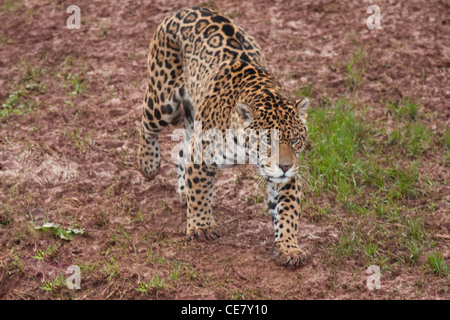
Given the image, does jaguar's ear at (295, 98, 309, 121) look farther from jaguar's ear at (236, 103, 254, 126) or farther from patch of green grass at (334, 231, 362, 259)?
patch of green grass at (334, 231, 362, 259)

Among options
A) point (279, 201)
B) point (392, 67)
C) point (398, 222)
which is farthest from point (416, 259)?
point (392, 67)

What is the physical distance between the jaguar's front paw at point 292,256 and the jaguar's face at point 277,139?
3.09 ft

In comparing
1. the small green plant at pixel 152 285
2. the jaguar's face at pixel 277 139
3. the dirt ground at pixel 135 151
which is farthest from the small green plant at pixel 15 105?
the jaguar's face at pixel 277 139

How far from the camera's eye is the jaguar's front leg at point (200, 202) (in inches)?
290

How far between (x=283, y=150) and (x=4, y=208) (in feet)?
12.0

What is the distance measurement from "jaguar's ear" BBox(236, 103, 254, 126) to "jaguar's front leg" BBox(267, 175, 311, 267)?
903mm

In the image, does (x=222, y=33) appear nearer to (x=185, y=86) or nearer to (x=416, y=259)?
(x=185, y=86)

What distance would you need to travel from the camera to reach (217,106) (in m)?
7.25

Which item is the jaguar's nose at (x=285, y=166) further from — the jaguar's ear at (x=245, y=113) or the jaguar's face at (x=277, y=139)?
the jaguar's ear at (x=245, y=113)

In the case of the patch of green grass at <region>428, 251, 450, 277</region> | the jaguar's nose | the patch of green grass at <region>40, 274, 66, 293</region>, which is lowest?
the patch of green grass at <region>40, 274, 66, 293</region>

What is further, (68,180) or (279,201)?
(68,180)

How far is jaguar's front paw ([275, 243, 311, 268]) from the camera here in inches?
279

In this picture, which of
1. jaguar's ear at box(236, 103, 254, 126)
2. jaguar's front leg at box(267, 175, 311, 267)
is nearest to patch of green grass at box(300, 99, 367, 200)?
jaguar's front leg at box(267, 175, 311, 267)

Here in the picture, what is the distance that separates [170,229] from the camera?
7.98 m
